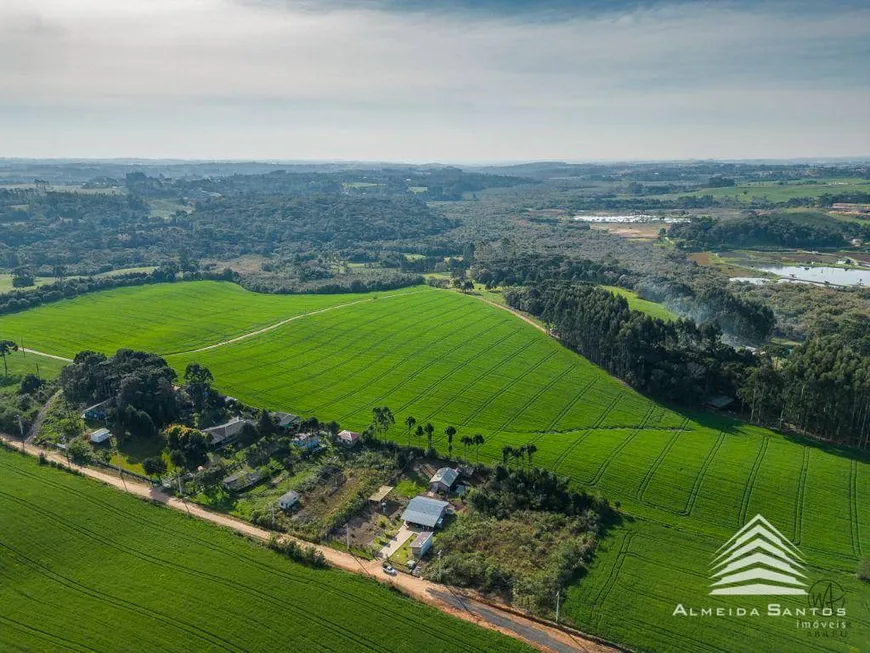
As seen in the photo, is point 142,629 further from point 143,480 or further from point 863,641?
point 863,641

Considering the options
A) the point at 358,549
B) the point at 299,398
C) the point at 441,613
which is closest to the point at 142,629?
the point at 358,549

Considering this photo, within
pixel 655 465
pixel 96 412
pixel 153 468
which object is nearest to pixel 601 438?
pixel 655 465

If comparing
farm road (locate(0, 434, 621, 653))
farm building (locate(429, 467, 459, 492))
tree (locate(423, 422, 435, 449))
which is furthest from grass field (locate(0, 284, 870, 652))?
farm building (locate(429, 467, 459, 492))

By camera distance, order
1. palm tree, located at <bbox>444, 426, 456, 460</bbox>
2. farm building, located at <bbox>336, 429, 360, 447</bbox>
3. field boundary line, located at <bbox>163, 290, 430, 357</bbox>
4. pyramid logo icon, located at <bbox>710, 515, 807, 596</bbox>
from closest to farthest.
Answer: pyramid logo icon, located at <bbox>710, 515, 807, 596</bbox>
palm tree, located at <bbox>444, 426, 456, 460</bbox>
farm building, located at <bbox>336, 429, 360, 447</bbox>
field boundary line, located at <bbox>163, 290, 430, 357</bbox>

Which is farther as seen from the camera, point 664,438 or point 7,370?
point 7,370

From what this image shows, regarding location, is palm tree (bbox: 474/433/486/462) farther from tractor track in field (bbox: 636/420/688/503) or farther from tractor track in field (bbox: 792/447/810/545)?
tractor track in field (bbox: 792/447/810/545)

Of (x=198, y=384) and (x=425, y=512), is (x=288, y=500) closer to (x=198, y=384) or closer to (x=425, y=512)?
(x=425, y=512)

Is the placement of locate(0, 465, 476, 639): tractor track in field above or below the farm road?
above
